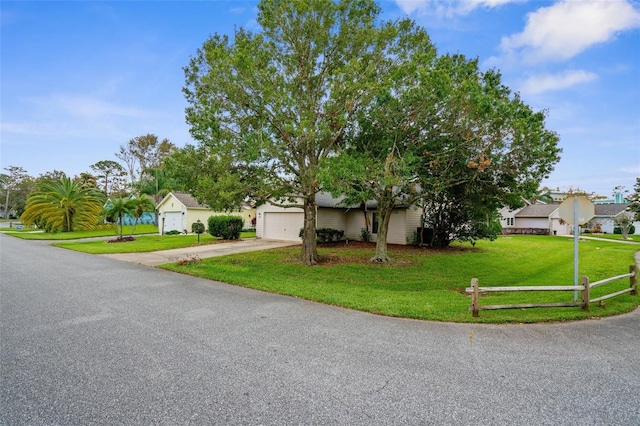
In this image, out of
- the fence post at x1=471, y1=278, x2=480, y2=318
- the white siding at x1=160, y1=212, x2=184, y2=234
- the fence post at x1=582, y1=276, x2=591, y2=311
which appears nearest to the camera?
the fence post at x1=471, y1=278, x2=480, y2=318

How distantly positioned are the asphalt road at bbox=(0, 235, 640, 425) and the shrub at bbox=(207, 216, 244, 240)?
1468 centimetres

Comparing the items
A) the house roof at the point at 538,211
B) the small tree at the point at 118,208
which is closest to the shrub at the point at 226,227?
the small tree at the point at 118,208

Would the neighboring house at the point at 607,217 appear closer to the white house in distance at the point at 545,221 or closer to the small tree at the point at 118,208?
the white house in distance at the point at 545,221

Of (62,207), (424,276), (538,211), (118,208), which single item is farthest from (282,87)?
(538,211)

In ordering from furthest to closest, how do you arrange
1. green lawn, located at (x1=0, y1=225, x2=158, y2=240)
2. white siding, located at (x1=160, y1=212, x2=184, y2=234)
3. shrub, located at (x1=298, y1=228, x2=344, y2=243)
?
white siding, located at (x1=160, y1=212, x2=184, y2=234) → green lawn, located at (x1=0, y1=225, x2=158, y2=240) → shrub, located at (x1=298, y1=228, x2=344, y2=243)

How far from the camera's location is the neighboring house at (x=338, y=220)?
794 inches

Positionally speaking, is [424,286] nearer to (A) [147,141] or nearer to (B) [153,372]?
(B) [153,372]

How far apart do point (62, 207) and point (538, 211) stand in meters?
51.1

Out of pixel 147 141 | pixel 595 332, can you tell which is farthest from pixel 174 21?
pixel 147 141

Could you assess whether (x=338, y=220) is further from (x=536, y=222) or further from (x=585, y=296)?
(x=536, y=222)

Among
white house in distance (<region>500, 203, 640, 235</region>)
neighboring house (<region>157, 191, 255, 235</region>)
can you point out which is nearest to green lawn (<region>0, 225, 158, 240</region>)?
neighboring house (<region>157, 191, 255, 235</region>)

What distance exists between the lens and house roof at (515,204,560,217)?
3628 cm

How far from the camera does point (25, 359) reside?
13.9ft

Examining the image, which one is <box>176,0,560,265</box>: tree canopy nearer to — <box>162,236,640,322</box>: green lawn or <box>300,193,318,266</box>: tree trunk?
<box>300,193,318,266</box>: tree trunk
